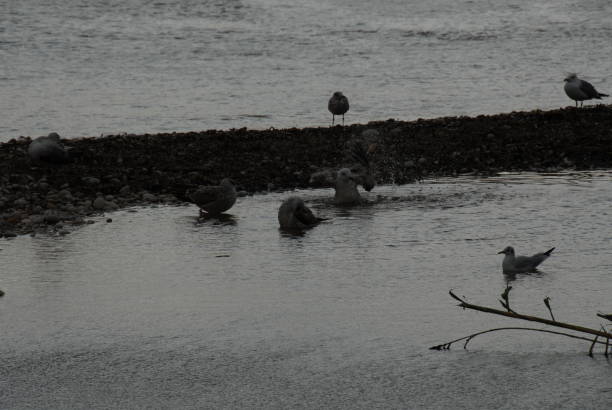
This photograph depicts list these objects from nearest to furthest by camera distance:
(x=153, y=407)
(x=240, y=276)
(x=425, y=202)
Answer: (x=153, y=407)
(x=240, y=276)
(x=425, y=202)

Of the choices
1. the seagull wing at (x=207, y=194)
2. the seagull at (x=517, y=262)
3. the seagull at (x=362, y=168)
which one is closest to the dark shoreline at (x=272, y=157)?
the seagull at (x=362, y=168)

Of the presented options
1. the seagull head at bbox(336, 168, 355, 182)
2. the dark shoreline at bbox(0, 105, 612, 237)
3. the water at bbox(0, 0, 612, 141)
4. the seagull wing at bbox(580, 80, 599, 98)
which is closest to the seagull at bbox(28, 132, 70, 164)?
the dark shoreline at bbox(0, 105, 612, 237)

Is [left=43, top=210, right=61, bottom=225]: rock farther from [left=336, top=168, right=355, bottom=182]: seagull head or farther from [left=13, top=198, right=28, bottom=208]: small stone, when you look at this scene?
[left=336, top=168, right=355, bottom=182]: seagull head

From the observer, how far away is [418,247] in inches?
372

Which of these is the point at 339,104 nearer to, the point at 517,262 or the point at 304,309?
the point at 517,262

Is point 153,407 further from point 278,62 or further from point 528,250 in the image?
point 278,62

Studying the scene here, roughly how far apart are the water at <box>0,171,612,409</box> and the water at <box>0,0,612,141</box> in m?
8.16

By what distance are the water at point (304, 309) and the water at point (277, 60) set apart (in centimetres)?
816

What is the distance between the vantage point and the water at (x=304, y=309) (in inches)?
229

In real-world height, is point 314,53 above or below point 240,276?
above

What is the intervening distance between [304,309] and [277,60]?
68.1ft

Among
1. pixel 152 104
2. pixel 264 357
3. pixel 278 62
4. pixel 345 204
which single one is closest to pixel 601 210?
pixel 345 204

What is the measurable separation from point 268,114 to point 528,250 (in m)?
11.2

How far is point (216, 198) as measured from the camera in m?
11.5
